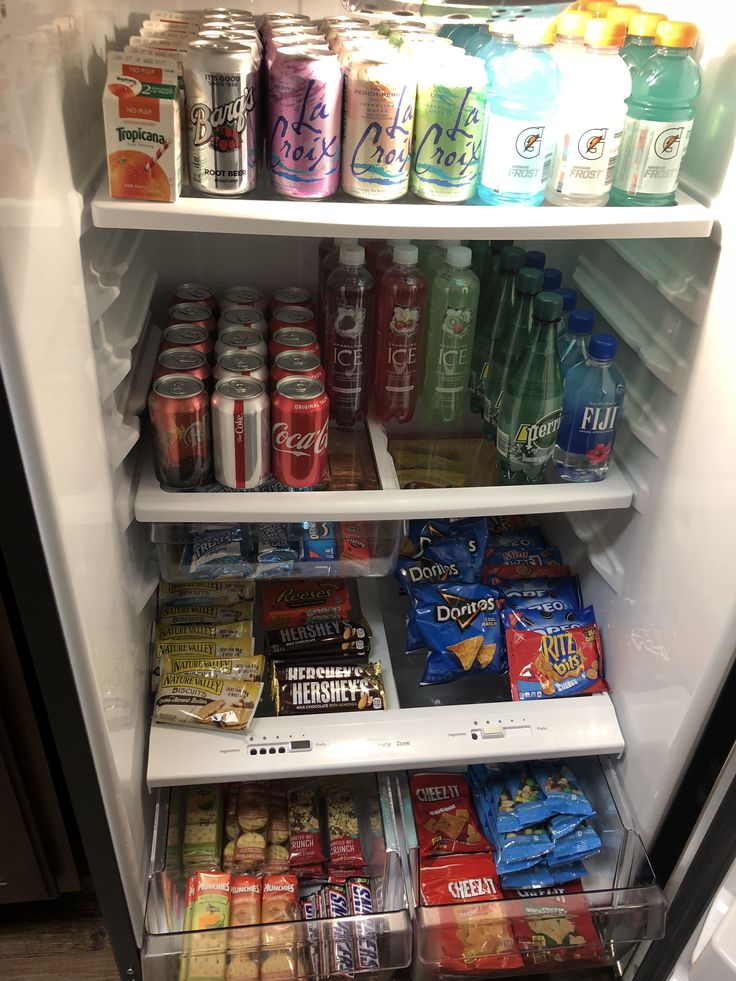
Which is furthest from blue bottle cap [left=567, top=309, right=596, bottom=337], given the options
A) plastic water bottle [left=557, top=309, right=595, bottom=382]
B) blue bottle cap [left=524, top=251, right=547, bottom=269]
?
blue bottle cap [left=524, top=251, right=547, bottom=269]

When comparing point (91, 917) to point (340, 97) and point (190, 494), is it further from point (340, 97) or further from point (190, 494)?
point (340, 97)

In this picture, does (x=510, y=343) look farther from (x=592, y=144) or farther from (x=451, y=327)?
(x=592, y=144)

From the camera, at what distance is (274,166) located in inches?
39.7

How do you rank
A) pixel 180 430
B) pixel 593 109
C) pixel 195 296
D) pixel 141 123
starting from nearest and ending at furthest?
pixel 141 123, pixel 593 109, pixel 180 430, pixel 195 296

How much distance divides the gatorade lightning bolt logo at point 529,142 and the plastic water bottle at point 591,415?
301 millimetres

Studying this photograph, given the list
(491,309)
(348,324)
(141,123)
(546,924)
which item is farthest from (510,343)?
(546,924)

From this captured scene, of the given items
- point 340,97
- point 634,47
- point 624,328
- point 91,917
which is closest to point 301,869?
point 91,917

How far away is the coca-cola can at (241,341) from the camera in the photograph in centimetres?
121

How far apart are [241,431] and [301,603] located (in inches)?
17.8

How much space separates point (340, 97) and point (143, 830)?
1090 mm

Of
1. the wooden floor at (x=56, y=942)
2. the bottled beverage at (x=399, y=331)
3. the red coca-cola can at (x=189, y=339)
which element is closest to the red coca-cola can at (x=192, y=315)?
Result: the red coca-cola can at (x=189, y=339)

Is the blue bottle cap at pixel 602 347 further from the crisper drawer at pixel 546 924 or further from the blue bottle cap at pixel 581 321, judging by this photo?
the crisper drawer at pixel 546 924

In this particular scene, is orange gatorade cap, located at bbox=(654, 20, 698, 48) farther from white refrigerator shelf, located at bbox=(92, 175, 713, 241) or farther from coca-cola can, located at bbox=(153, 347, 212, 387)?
coca-cola can, located at bbox=(153, 347, 212, 387)

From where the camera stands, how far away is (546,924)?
1352 mm
